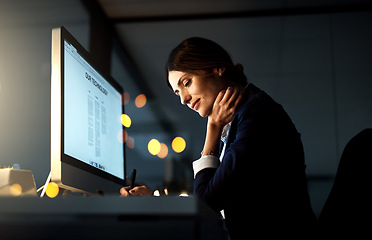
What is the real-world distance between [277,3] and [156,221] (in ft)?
10.4

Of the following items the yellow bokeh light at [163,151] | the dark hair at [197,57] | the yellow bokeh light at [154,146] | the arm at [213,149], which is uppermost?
the yellow bokeh light at [154,146]

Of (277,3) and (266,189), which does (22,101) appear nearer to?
(266,189)

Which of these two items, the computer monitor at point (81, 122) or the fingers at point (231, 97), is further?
the fingers at point (231, 97)

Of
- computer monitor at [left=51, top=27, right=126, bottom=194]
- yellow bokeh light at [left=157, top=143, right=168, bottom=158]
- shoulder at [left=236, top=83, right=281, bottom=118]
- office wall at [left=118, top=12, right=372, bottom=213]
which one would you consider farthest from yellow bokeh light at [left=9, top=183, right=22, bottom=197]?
yellow bokeh light at [left=157, top=143, right=168, bottom=158]

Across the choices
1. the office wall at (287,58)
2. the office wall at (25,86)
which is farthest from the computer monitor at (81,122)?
the office wall at (287,58)

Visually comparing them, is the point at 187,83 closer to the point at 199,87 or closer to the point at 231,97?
the point at 199,87

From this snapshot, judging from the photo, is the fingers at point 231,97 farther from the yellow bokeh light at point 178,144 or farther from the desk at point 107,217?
the yellow bokeh light at point 178,144

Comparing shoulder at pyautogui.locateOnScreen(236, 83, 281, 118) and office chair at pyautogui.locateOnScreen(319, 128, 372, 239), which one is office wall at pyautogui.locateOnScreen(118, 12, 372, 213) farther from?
office chair at pyautogui.locateOnScreen(319, 128, 372, 239)

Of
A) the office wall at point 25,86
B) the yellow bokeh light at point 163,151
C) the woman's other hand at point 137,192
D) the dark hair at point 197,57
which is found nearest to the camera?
the woman's other hand at point 137,192

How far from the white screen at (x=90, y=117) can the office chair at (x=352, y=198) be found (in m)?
0.61

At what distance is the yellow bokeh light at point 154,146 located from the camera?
5.98m

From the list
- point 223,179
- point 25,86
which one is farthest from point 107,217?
point 25,86

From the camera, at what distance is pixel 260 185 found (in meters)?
0.98

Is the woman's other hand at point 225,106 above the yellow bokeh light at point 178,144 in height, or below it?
below
